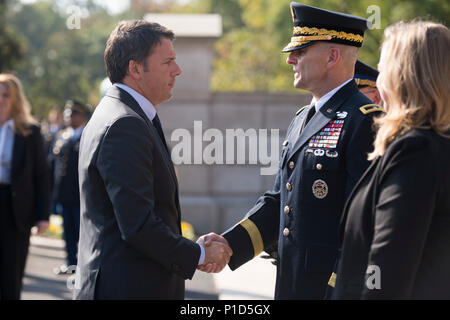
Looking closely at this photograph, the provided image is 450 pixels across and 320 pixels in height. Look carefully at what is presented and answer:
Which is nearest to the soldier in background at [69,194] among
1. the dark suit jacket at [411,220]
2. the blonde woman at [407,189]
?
the blonde woman at [407,189]

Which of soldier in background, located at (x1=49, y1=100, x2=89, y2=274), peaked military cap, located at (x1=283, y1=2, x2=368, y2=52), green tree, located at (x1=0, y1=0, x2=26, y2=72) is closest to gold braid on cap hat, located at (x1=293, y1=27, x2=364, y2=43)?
peaked military cap, located at (x1=283, y1=2, x2=368, y2=52)

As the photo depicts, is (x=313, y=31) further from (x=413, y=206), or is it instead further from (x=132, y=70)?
(x=413, y=206)

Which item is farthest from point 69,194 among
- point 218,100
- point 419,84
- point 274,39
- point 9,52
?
point 9,52

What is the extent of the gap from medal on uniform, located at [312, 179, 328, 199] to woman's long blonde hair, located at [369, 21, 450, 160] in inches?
27.0

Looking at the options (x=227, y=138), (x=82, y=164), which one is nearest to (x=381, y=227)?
(x=82, y=164)

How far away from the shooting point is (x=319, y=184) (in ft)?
10.7

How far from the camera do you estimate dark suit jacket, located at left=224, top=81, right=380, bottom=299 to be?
3.23 metres

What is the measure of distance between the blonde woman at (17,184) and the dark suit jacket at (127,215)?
2578 mm

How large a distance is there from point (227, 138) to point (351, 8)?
5929mm

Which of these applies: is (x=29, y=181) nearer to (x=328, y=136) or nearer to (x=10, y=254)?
(x=10, y=254)

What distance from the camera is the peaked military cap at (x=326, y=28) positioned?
11.7 ft

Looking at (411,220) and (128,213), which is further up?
(411,220)

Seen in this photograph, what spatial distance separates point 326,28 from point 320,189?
903 millimetres

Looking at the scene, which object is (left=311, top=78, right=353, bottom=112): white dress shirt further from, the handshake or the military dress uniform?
the handshake
